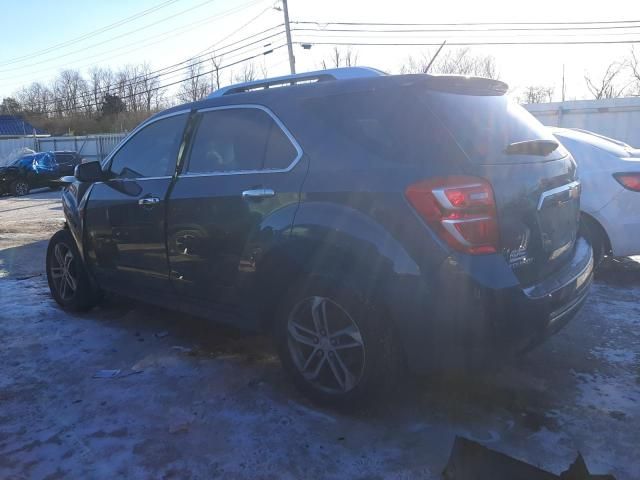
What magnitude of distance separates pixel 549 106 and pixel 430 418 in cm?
1351

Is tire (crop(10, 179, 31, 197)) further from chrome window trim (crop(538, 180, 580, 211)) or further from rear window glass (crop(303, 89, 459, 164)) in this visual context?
chrome window trim (crop(538, 180, 580, 211))


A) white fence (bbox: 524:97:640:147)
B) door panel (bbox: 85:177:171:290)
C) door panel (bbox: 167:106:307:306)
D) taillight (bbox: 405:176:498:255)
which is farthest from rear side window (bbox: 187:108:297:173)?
white fence (bbox: 524:97:640:147)

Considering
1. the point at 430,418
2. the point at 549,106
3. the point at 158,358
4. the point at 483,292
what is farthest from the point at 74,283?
the point at 549,106

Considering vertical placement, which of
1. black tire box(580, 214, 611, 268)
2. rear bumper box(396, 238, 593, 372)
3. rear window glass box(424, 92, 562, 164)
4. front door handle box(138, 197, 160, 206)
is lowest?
black tire box(580, 214, 611, 268)

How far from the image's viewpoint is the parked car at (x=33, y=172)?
70.3 ft

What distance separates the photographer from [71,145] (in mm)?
34688

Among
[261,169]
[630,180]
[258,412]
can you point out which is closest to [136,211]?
[261,169]

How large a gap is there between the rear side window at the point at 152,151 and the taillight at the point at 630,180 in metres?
3.93

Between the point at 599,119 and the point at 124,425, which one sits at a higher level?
the point at 599,119

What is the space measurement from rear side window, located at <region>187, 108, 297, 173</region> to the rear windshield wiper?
1173mm

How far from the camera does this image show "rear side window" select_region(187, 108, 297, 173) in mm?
3238

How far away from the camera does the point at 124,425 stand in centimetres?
304

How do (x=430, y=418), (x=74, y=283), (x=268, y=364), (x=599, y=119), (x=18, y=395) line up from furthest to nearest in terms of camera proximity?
(x=599, y=119)
(x=74, y=283)
(x=268, y=364)
(x=18, y=395)
(x=430, y=418)

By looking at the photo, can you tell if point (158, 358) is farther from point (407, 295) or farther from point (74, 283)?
point (407, 295)
